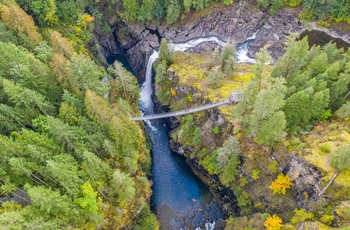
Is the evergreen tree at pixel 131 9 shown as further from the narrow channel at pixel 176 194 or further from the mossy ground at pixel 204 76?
the narrow channel at pixel 176 194

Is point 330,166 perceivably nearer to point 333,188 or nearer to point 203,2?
point 333,188

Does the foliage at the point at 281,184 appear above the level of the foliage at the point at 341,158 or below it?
below

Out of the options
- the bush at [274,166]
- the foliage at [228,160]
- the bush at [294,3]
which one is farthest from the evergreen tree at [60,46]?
the bush at [294,3]

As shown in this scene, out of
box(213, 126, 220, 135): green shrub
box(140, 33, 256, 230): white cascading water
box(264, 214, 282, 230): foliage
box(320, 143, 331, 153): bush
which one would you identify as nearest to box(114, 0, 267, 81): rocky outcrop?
box(140, 33, 256, 230): white cascading water

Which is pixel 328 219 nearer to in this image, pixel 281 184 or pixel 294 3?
pixel 281 184

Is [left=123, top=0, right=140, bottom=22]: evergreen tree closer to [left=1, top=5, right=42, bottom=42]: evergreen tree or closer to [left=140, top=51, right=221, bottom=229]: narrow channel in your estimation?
[left=1, top=5, right=42, bottom=42]: evergreen tree

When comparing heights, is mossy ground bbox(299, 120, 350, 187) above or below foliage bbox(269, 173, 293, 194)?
above
